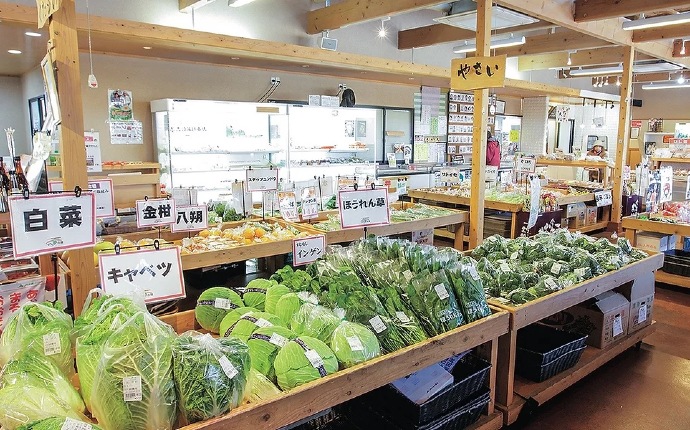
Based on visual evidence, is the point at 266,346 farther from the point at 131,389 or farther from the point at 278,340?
the point at 131,389

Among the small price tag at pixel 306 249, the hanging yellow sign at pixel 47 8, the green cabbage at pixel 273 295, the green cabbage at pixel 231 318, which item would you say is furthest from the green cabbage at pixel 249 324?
the hanging yellow sign at pixel 47 8

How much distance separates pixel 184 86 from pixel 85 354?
627 cm

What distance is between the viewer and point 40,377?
1590 mm

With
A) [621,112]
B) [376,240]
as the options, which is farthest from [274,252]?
[621,112]

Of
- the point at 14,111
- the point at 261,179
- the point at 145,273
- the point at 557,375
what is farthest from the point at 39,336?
the point at 14,111

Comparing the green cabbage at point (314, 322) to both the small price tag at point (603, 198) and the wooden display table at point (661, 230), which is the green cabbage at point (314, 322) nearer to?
the wooden display table at point (661, 230)

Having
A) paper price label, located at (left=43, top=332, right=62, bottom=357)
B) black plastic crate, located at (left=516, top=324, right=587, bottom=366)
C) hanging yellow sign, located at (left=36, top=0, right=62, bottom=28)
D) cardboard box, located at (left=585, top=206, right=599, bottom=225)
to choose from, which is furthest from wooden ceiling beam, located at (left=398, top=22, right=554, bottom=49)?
paper price label, located at (left=43, top=332, right=62, bottom=357)

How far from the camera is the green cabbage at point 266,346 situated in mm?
1868

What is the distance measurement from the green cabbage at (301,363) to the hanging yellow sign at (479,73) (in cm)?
312

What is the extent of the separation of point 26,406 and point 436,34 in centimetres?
833

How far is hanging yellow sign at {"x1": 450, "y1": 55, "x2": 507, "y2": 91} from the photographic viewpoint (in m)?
4.25

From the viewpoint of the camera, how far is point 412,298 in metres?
2.43

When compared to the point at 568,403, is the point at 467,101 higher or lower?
higher

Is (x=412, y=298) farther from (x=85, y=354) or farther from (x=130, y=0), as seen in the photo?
(x=130, y=0)
